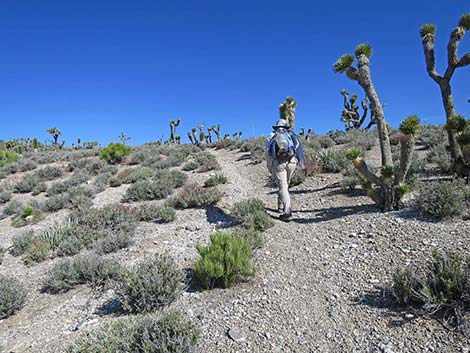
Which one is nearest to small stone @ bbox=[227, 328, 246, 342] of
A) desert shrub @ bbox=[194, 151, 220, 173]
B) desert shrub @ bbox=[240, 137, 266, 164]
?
desert shrub @ bbox=[194, 151, 220, 173]

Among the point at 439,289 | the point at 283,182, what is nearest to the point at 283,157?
the point at 283,182

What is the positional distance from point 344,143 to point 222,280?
540 inches

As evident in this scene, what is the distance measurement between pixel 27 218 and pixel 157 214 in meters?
4.62

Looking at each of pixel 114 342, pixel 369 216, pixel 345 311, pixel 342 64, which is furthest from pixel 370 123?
pixel 114 342

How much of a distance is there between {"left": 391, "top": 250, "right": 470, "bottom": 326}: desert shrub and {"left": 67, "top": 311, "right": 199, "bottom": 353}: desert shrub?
2.49 meters

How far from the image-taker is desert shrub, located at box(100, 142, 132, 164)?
57.8 ft

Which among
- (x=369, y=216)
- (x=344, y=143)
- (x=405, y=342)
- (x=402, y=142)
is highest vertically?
(x=344, y=143)

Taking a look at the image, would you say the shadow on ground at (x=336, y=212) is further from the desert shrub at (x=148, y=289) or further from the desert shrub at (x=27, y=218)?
the desert shrub at (x=27, y=218)

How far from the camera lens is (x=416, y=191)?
7.13 m

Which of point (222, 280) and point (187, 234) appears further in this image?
point (187, 234)

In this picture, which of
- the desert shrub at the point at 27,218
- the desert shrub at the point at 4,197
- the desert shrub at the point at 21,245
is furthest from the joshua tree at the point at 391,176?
the desert shrub at the point at 4,197

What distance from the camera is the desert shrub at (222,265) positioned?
427cm

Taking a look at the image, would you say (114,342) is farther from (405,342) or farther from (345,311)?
(405,342)

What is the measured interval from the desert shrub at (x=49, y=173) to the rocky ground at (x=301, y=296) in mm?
9717
